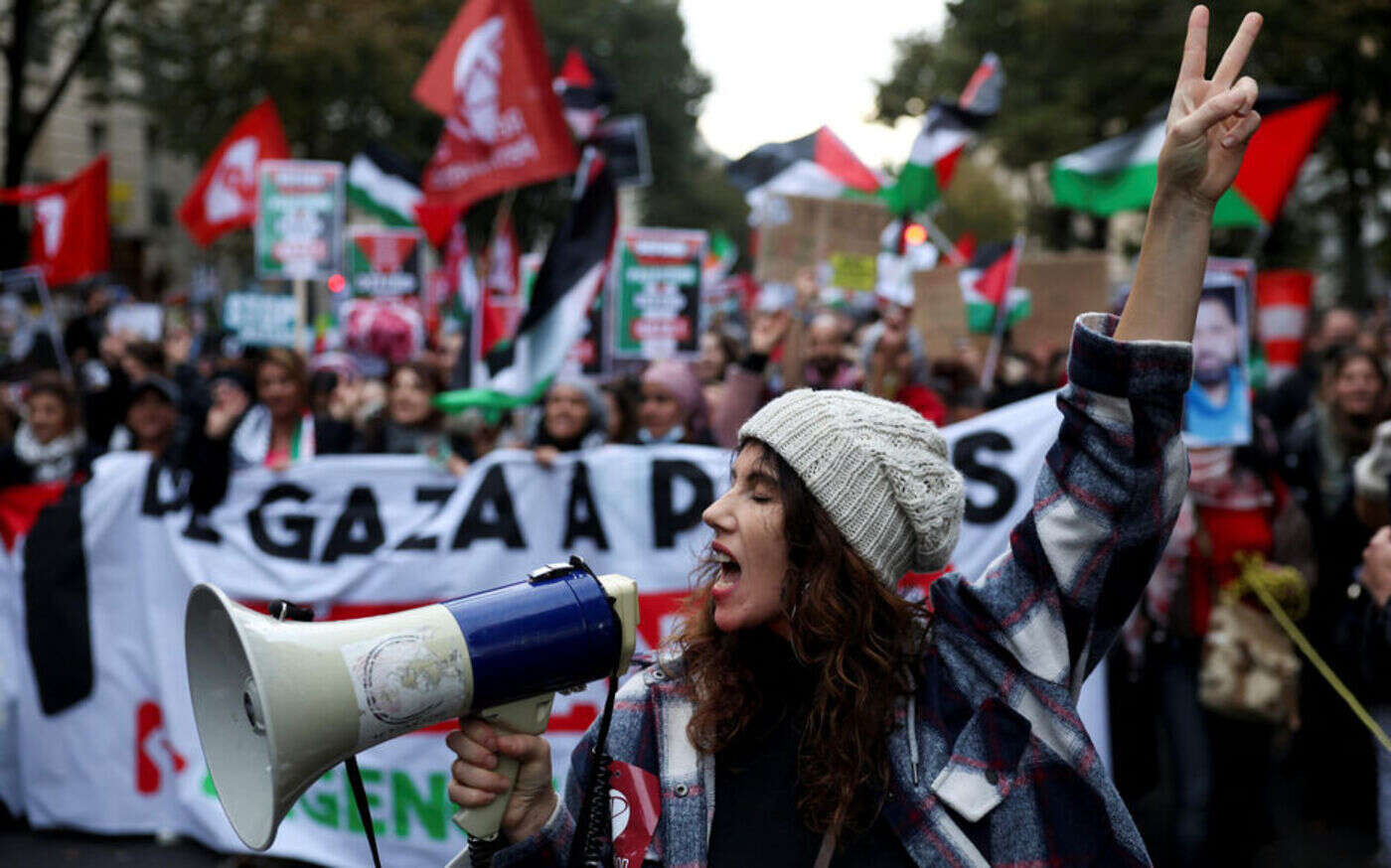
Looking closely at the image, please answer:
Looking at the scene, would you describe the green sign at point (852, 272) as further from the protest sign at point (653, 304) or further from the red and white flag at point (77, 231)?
the red and white flag at point (77, 231)

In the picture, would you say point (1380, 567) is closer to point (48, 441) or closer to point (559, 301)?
point (559, 301)

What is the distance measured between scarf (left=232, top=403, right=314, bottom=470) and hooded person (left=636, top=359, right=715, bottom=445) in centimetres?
125

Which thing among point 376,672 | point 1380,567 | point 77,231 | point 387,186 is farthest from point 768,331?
point 77,231

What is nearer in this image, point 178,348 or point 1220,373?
point 1220,373

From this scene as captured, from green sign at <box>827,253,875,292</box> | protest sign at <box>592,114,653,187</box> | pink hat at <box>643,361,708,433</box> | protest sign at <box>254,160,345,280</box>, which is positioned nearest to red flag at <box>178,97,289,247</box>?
protest sign at <box>254,160,345,280</box>

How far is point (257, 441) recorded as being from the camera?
5328 millimetres

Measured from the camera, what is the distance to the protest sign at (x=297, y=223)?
30.1 ft

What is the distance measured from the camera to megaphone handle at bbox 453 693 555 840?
1.66 meters

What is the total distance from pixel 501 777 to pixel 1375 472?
8.33 ft

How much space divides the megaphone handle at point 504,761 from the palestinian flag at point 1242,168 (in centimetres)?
477

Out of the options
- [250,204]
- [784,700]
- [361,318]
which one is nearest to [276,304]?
[361,318]

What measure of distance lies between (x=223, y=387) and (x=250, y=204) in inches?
245

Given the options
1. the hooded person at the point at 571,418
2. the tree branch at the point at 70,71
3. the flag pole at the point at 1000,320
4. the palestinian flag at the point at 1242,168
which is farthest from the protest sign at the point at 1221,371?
the tree branch at the point at 70,71

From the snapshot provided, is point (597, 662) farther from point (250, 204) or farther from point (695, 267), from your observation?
point (250, 204)
